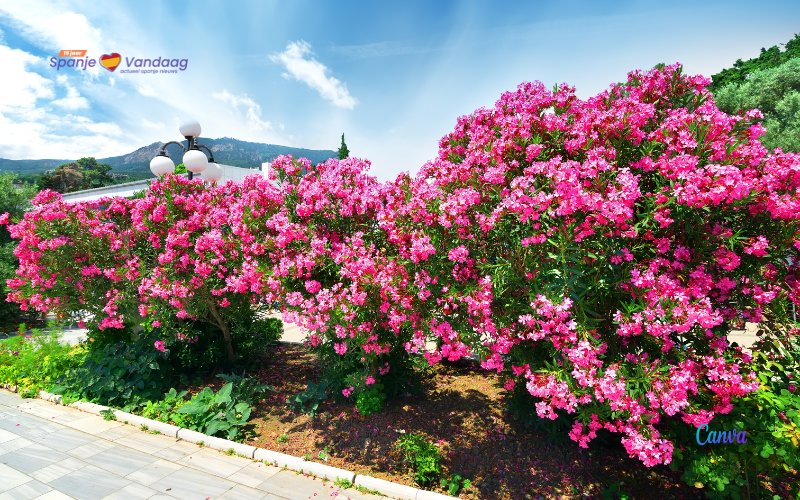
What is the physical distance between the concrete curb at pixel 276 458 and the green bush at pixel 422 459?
7.9 inches

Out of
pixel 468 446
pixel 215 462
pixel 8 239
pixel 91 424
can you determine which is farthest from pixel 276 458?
pixel 8 239

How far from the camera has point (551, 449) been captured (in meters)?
5.02

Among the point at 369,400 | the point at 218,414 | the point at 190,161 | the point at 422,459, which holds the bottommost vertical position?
the point at 218,414

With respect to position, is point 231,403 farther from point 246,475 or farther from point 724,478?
point 724,478

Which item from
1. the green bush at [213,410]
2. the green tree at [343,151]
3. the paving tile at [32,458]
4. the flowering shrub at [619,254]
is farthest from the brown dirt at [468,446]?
the green tree at [343,151]

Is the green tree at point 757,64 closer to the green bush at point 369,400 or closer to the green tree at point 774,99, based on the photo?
the green tree at point 774,99

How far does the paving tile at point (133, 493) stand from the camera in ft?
14.4

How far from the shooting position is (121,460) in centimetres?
512

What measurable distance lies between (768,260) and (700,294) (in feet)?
3.39

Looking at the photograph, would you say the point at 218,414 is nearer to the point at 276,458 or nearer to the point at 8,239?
the point at 276,458

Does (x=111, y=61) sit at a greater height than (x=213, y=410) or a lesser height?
greater

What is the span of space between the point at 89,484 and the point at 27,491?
23.9 inches

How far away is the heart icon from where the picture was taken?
10.5m

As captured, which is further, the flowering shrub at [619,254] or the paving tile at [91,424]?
the paving tile at [91,424]
